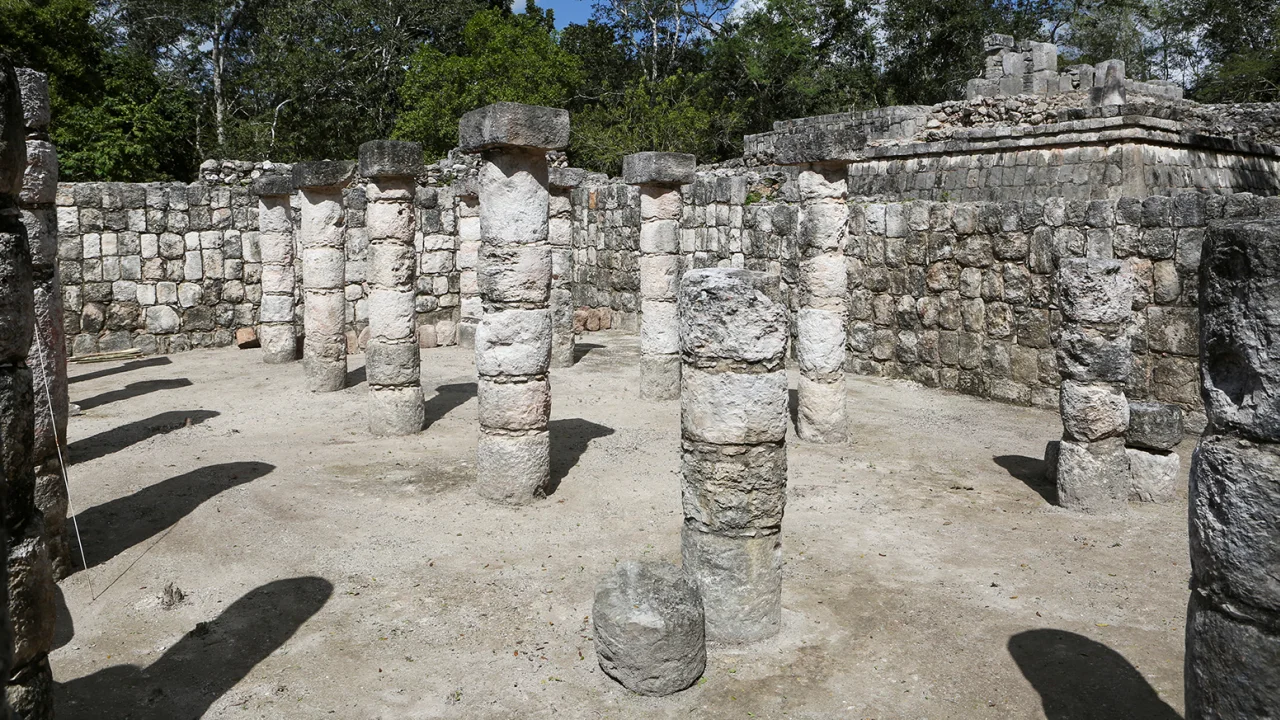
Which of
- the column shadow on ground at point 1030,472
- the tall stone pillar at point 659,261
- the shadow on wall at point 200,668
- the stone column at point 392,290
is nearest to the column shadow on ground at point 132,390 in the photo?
the stone column at point 392,290

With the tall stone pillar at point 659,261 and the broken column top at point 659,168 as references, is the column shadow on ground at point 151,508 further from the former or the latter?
the broken column top at point 659,168

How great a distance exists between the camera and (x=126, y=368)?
14484 millimetres

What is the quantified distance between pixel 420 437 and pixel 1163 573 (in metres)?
6.95

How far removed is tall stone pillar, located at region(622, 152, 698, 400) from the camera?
39.7 ft

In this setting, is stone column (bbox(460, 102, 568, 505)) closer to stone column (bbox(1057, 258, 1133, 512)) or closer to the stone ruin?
the stone ruin

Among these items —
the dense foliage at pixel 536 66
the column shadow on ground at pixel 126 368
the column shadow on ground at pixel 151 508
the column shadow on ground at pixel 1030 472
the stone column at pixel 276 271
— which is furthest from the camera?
the dense foliage at pixel 536 66

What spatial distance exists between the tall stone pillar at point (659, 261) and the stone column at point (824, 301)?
259cm

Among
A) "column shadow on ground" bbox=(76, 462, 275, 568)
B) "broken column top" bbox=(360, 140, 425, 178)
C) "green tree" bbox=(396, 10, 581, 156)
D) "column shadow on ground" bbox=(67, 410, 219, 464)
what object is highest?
"green tree" bbox=(396, 10, 581, 156)

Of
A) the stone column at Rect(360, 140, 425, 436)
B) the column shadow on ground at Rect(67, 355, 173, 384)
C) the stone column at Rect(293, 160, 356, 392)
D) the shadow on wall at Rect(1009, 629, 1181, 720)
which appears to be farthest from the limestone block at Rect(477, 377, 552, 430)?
the column shadow on ground at Rect(67, 355, 173, 384)

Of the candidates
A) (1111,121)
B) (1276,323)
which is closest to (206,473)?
(1276,323)

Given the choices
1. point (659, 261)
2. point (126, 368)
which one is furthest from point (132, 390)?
point (659, 261)

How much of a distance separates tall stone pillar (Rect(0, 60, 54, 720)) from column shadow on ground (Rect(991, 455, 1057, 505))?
23.5 feet

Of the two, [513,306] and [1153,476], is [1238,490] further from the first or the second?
[513,306]

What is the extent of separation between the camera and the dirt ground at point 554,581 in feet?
16.2
